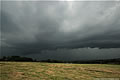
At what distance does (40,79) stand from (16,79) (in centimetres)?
556

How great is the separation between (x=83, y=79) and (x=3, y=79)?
19.2 meters

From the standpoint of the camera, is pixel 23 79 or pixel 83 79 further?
pixel 83 79

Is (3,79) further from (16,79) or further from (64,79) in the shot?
(64,79)

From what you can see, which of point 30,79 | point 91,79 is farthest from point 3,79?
point 91,79

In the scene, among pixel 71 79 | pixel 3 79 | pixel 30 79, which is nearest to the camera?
pixel 3 79

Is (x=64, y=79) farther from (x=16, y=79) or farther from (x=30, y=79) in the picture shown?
(x=16, y=79)

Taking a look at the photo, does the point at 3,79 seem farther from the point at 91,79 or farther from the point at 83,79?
the point at 91,79

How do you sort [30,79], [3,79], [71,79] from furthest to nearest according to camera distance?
[71,79], [30,79], [3,79]

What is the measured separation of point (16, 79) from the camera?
2311 centimetres

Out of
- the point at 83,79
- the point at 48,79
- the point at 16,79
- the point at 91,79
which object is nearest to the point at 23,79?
the point at 16,79

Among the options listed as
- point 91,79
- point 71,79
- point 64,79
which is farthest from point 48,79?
point 91,79

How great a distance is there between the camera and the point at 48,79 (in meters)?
24.3

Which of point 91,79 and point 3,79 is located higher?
point 3,79

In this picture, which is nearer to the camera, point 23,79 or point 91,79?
point 23,79
